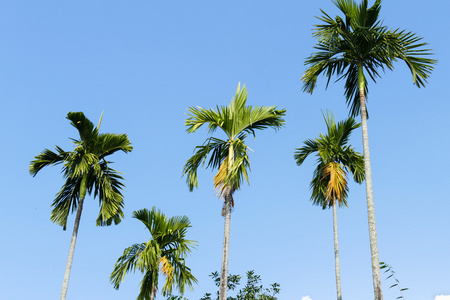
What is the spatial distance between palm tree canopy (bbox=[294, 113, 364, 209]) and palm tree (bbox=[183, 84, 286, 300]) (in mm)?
7532

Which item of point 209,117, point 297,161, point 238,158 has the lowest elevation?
point 238,158

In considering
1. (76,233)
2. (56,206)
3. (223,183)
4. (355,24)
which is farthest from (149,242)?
(355,24)

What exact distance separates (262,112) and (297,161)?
9.50m

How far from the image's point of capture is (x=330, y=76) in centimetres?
1788

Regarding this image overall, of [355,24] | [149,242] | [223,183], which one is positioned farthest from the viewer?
[149,242]

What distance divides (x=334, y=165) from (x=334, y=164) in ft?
0.17

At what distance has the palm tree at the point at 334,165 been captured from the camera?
21406mm

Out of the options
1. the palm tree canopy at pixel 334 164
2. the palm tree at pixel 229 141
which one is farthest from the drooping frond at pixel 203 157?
the palm tree canopy at pixel 334 164

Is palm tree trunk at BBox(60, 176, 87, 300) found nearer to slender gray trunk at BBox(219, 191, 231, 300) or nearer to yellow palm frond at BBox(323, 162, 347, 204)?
slender gray trunk at BBox(219, 191, 231, 300)

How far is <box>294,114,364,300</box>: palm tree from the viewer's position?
2141cm

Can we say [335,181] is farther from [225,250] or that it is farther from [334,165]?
[225,250]

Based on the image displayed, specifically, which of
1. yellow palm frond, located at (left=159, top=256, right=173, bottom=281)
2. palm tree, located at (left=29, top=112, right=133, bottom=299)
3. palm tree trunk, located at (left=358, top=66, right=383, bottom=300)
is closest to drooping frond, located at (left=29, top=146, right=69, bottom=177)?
palm tree, located at (left=29, top=112, right=133, bottom=299)

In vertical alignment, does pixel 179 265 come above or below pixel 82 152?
below

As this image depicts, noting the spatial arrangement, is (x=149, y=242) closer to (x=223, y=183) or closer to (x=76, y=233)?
(x=76, y=233)
